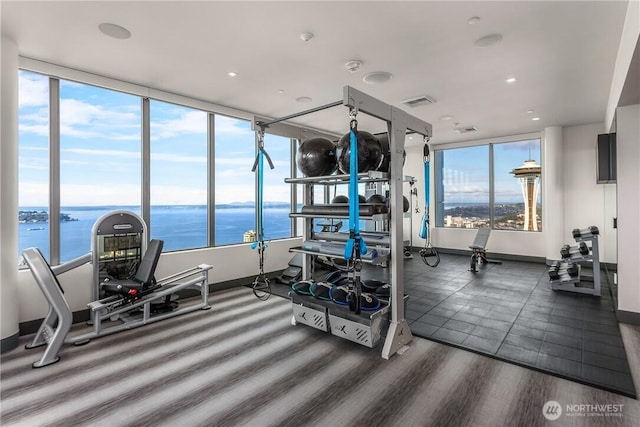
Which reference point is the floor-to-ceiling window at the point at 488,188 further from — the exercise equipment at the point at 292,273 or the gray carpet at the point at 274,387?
the gray carpet at the point at 274,387

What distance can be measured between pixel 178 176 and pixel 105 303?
212 centimetres

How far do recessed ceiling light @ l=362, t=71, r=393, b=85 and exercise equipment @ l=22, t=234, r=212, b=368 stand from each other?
10.7 feet

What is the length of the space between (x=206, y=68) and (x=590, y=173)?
755 cm

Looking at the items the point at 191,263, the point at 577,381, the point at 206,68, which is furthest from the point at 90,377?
the point at 577,381

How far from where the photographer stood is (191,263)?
476 centimetres

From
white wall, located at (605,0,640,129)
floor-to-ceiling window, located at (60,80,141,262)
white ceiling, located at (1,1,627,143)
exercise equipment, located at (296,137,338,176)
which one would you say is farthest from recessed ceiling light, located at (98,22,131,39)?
white wall, located at (605,0,640,129)

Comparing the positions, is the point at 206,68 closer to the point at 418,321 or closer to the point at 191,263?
the point at 191,263

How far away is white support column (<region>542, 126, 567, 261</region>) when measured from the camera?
264 inches

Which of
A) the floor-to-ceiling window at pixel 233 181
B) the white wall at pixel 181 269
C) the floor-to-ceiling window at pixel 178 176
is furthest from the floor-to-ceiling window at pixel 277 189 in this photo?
the floor-to-ceiling window at pixel 178 176

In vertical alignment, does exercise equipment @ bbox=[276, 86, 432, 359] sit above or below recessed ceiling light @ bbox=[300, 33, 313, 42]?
below

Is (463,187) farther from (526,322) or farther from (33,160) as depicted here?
(33,160)

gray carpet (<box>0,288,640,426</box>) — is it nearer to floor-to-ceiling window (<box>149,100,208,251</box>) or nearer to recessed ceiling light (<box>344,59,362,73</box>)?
floor-to-ceiling window (<box>149,100,208,251</box>)

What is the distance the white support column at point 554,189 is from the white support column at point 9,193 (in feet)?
28.5

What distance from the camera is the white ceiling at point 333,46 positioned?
2.65 meters
